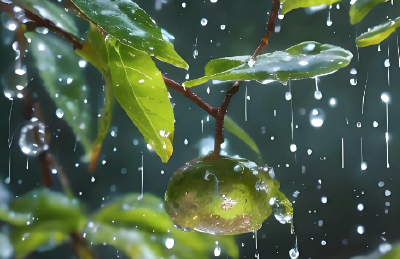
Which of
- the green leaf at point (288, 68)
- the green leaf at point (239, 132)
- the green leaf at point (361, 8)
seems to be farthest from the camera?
the green leaf at point (239, 132)

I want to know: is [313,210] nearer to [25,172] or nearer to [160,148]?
[160,148]

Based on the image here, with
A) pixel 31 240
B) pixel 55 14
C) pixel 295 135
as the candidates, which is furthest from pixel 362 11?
pixel 31 240

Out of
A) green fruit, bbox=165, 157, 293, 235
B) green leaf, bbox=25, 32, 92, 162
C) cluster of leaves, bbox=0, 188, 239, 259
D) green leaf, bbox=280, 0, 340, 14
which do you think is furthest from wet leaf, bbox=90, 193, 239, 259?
green leaf, bbox=280, 0, 340, 14

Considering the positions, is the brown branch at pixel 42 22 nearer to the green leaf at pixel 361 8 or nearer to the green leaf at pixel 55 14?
the green leaf at pixel 55 14

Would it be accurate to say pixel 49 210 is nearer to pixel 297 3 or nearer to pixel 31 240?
pixel 31 240

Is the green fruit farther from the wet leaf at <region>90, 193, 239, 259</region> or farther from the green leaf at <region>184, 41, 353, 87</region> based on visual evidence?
the wet leaf at <region>90, 193, 239, 259</region>

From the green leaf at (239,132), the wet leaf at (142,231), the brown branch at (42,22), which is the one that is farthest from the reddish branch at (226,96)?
the wet leaf at (142,231)

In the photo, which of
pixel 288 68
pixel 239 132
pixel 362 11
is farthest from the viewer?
pixel 239 132

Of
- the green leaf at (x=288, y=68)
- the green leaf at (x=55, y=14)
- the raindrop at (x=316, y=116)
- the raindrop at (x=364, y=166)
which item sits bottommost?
the raindrop at (x=364, y=166)
